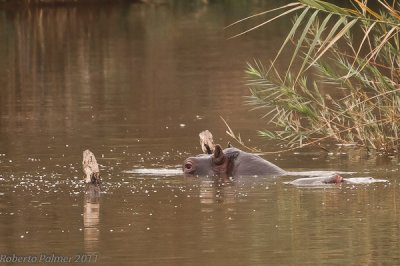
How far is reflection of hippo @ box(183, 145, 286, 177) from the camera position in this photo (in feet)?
54.5

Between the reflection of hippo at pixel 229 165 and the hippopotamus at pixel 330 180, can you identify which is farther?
the reflection of hippo at pixel 229 165

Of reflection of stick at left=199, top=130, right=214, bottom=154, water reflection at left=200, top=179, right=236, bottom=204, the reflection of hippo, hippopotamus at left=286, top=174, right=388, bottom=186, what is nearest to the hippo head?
the reflection of hippo

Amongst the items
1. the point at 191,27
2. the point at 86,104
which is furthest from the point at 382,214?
the point at 191,27

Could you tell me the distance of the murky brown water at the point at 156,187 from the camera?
12.0m

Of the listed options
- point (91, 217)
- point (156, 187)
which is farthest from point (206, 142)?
point (91, 217)

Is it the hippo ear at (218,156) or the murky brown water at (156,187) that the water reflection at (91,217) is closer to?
the murky brown water at (156,187)

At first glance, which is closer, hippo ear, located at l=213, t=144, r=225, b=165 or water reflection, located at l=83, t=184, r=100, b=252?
water reflection, located at l=83, t=184, r=100, b=252

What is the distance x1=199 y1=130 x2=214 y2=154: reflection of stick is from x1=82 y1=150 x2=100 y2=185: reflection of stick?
1.84m

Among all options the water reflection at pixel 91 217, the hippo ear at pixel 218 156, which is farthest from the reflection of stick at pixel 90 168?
the hippo ear at pixel 218 156

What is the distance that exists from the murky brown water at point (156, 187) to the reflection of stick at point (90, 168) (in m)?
0.16

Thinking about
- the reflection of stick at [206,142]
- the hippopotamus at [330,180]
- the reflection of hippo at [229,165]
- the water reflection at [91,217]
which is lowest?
the water reflection at [91,217]

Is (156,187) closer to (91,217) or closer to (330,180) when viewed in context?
(330,180)

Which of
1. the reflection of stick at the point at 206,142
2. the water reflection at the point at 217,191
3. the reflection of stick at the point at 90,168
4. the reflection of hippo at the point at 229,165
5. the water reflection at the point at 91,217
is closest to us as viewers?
A: the water reflection at the point at 91,217

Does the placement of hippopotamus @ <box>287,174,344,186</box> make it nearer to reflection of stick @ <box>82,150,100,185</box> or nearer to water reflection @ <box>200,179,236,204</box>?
water reflection @ <box>200,179,236,204</box>
